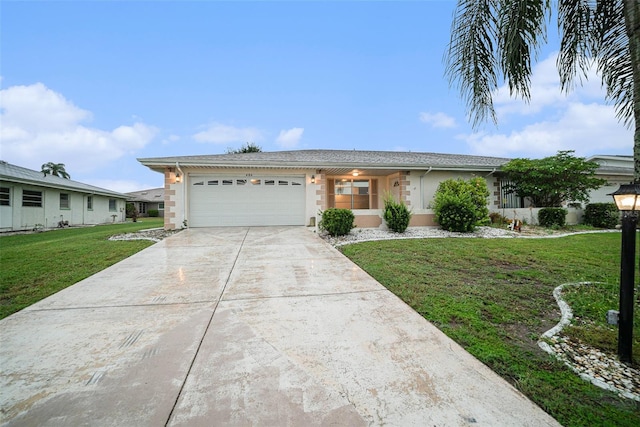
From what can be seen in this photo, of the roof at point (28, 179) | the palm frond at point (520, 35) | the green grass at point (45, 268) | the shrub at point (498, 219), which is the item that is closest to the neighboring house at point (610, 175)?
the shrub at point (498, 219)

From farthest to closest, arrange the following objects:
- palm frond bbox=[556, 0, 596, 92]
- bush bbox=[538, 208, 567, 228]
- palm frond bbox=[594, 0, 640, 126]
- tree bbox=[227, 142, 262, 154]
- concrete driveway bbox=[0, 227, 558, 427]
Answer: tree bbox=[227, 142, 262, 154] < bush bbox=[538, 208, 567, 228] < palm frond bbox=[556, 0, 596, 92] < palm frond bbox=[594, 0, 640, 126] < concrete driveway bbox=[0, 227, 558, 427]

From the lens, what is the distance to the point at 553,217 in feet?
33.3

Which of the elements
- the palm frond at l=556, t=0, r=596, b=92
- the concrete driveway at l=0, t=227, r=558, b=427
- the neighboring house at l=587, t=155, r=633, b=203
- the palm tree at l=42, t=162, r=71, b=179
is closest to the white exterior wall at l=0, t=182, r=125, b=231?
the concrete driveway at l=0, t=227, r=558, b=427

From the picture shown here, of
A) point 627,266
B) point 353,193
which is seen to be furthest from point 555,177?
point 627,266

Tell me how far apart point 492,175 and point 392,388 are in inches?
512

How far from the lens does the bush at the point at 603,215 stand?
34.9ft

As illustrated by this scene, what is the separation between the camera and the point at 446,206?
30.2ft

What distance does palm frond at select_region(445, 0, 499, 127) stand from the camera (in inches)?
130

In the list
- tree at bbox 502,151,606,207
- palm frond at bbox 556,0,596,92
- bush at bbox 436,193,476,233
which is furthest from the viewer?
tree at bbox 502,151,606,207

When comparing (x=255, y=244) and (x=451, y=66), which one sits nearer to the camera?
(x=451, y=66)

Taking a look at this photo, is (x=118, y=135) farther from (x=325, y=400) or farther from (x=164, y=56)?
(x=325, y=400)

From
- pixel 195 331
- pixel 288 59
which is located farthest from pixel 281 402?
pixel 288 59

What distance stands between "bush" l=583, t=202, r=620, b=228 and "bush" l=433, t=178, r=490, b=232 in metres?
5.57

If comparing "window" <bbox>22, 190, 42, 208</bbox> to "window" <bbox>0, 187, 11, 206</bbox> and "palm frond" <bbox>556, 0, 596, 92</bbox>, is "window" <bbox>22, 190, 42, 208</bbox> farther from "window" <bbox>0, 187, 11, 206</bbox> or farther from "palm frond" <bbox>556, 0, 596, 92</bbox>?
"palm frond" <bbox>556, 0, 596, 92</bbox>
